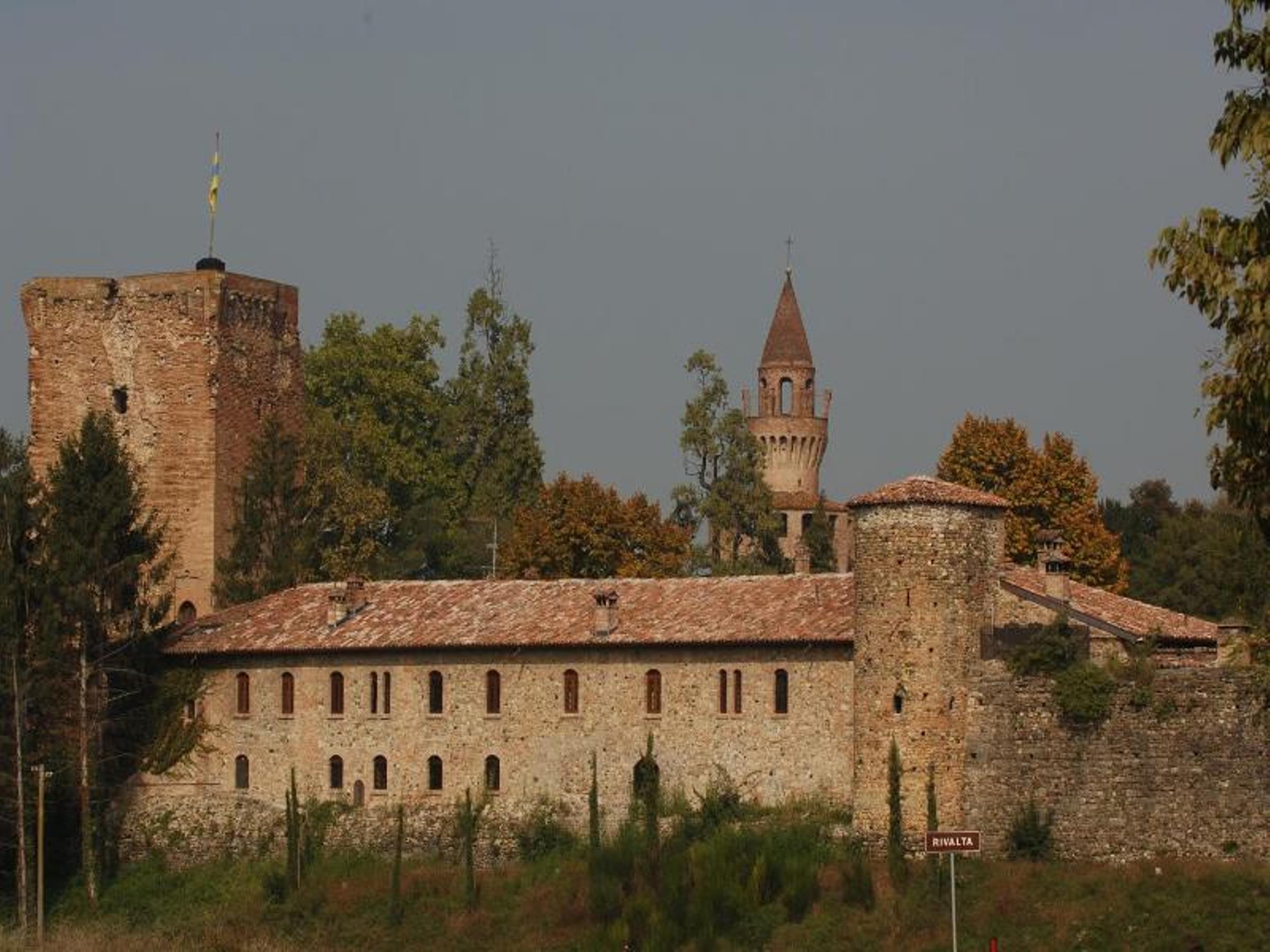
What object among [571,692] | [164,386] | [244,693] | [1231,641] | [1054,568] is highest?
[164,386]

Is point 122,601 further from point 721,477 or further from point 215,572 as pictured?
point 721,477

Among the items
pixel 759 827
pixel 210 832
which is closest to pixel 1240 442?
pixel 759 827

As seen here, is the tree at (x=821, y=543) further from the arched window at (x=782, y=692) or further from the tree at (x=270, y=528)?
the arched window at (x=782, y=692)

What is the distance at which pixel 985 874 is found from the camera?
51.9 m

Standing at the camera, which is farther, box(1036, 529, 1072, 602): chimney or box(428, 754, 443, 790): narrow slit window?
box(428, 754, 443, 790): narrow slit window

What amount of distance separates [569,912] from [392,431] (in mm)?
40524

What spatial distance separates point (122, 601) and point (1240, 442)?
40.1m

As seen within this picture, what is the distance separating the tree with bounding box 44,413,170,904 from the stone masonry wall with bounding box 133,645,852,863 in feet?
4.88

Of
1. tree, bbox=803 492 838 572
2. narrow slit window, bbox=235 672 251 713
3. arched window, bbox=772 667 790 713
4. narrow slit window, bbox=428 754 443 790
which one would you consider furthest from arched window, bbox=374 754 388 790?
tree, bbox=803 492 838 572

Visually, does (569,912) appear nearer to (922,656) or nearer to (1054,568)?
(922,656)

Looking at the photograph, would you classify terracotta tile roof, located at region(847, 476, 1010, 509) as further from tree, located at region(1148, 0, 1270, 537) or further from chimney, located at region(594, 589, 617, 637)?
tree, located at region(1148, 0, 1270, 537)

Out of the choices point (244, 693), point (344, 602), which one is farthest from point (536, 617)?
point (244, 693)

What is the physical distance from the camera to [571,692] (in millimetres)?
58250

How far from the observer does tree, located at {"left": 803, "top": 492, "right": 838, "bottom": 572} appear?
8288 cm
